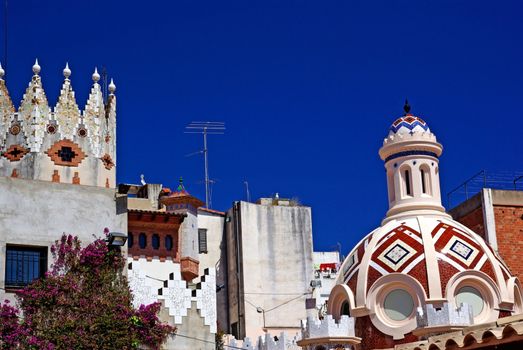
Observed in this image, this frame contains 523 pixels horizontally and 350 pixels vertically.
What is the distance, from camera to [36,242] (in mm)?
24719

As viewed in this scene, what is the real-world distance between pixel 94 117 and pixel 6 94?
376 centimetres

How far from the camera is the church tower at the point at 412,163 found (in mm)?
31641

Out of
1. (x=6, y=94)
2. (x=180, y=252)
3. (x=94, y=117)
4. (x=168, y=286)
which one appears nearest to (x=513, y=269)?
(x=168, y=286)

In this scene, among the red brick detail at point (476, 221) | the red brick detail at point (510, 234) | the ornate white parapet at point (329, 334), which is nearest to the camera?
the ornate white parapet at point (329, 334)

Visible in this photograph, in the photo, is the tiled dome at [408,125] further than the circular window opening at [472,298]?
Yes

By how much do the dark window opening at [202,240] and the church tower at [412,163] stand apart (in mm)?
15609

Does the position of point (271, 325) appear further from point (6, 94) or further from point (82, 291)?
point (82, 291)

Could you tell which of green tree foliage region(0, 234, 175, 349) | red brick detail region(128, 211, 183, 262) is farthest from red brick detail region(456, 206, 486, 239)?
red brick detail region(128, 211, 183, 262)

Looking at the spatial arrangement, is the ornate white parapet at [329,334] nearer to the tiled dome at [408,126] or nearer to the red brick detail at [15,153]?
the tiled dome at [408,126]

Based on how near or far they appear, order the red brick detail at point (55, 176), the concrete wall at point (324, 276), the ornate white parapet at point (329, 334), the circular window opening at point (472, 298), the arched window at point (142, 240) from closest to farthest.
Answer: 1. the ornate white parapet at point (329, 334)
2. the circular window opening at point (472, 298)
3. the red brick detail at point (55, 176)
4. the arched window at point (142, 240)
5. the concrete wall at point (324, 276)

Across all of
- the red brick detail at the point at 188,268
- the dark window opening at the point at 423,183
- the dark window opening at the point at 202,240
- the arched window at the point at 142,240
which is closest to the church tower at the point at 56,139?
the arched window at the point at 142,240

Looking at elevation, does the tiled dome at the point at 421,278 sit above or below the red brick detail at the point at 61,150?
below

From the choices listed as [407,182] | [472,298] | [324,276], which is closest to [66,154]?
[324,276]

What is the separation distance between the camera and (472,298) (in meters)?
28.4
